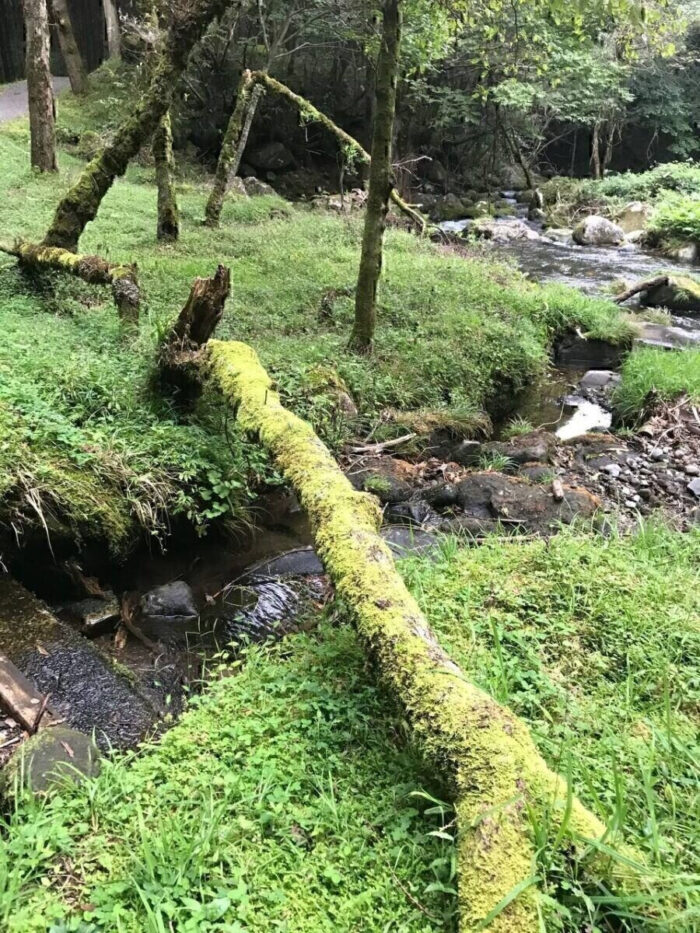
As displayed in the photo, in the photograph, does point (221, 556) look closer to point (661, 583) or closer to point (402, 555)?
point (402, 555)

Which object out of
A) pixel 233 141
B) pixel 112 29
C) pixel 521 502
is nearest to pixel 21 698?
pixel 521 502

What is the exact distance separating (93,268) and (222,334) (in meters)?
1.47

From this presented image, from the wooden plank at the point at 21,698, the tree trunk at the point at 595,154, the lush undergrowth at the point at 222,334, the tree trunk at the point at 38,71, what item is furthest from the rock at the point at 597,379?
the tree trunk at the point at 595,154

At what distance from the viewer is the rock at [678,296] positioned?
12.7 metres

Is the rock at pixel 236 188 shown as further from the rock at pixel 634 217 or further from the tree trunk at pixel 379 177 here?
the rock at pixel 634 217

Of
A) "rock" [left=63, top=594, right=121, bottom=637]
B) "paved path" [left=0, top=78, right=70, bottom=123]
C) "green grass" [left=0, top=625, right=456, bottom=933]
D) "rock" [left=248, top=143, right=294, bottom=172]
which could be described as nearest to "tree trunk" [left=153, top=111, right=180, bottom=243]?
"rock" [left=63, top=594, right=121, bottom=637]

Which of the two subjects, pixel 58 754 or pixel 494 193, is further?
pixel 494 193

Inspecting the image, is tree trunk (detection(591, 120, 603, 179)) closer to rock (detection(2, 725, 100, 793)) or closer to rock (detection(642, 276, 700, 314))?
rock (detection(642, 276, 700, 314))

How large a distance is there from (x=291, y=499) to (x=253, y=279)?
4.79 m

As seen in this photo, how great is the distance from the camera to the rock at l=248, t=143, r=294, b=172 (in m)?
21.9

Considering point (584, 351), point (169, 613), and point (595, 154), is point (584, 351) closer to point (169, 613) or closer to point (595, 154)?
point (169, 613)

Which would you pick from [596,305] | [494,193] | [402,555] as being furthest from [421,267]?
[494,193]

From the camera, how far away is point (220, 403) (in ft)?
17.6

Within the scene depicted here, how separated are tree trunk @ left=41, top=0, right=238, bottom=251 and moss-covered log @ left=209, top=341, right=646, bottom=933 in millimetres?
5610
